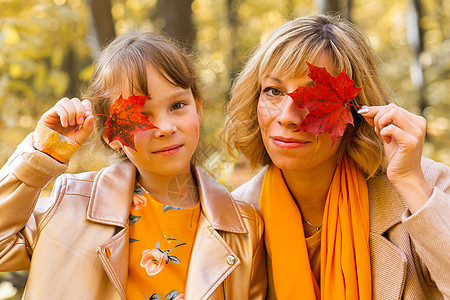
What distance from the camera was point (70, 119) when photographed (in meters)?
2.04

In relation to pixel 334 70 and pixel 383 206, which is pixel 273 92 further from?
pixel 383 206

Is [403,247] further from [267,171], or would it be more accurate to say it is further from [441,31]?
[441,31]

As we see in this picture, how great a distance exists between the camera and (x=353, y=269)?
93.0 inches

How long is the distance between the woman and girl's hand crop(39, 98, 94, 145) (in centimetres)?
85

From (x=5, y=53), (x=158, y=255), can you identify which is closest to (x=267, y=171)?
(x=158, y=255)

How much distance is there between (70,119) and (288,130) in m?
0.98

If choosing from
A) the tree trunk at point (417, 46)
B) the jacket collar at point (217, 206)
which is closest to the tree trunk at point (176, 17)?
the jacket collar at point (217, 206)

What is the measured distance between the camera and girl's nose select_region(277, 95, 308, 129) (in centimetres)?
222

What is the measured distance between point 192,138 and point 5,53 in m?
2.08

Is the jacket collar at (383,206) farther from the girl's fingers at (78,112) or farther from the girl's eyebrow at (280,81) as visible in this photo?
the girl's fingers at (78,112)

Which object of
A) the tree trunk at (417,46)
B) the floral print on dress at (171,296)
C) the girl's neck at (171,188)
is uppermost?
the girl's neck at (171,188)

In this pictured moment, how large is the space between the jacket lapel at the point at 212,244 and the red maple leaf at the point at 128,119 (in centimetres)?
58

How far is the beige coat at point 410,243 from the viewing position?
2002 millimetres

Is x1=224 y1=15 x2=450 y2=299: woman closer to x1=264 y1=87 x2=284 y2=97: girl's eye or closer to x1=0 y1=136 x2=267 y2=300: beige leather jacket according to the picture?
x1=264 y1=87 x2=284 y2=97: girl's eye
